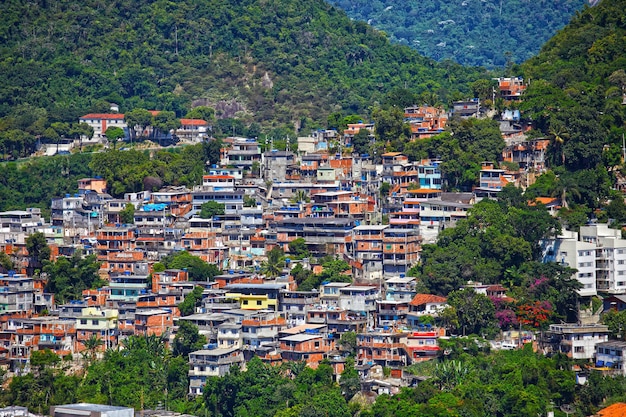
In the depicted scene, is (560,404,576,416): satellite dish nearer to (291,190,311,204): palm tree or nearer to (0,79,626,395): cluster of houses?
(0,79,626,395): cluster of houses

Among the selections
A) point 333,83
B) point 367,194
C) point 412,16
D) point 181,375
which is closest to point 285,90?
point 333,83

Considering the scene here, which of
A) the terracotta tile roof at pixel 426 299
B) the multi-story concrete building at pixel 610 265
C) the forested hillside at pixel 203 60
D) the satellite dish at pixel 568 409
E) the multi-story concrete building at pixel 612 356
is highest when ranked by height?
the forested hillside at pixel 203 60

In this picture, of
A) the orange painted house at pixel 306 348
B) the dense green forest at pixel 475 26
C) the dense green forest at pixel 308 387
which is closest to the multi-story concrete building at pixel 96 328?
the dense green forest at pixel 308 387

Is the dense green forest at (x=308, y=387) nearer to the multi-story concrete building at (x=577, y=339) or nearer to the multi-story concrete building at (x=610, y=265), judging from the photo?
the multi-story concrete building at (x=577, y=339)

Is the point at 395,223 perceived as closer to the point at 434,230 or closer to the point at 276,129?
the point at 434,230

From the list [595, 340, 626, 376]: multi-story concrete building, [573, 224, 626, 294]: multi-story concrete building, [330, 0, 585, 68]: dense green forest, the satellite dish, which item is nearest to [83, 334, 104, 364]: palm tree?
the satellite dish
